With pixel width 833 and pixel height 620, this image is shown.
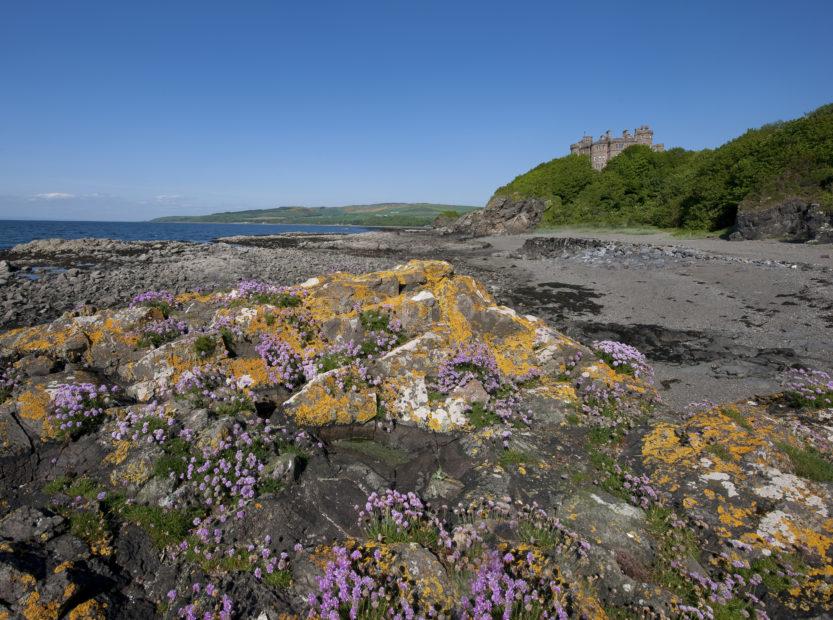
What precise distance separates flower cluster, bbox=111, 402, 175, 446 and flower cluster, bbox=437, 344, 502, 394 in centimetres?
477

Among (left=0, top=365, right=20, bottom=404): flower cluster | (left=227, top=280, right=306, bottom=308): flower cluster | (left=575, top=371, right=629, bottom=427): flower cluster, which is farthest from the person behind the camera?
(left=227, top=280, right=306, bottom=308): flower cluster

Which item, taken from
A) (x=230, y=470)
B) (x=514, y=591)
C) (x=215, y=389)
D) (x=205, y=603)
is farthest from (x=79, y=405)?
(x=514, y=591)

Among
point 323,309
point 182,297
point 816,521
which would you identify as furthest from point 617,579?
point 182,297

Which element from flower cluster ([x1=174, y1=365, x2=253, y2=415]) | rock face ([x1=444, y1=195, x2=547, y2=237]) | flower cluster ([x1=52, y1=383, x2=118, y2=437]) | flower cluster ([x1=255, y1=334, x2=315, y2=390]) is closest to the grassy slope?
rock face ([x1=444, y1=195, x2=547, y2=237])

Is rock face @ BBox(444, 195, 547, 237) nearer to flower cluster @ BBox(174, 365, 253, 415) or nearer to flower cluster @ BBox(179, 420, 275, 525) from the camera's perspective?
flower cluster @ BBox(174, 365, 253, 415)

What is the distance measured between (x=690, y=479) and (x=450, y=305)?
623 cm

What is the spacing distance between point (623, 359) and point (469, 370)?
12.3 ft

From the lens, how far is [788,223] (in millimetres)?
36438

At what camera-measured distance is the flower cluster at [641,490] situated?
5626mm

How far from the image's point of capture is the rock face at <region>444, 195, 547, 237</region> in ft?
284

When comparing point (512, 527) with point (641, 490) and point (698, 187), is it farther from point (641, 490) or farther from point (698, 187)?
point (698, 187)

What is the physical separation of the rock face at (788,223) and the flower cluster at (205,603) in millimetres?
44870

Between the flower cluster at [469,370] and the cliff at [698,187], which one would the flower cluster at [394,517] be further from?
the cliff at [698,187]

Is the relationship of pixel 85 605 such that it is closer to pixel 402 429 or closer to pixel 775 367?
pixel 402 429
